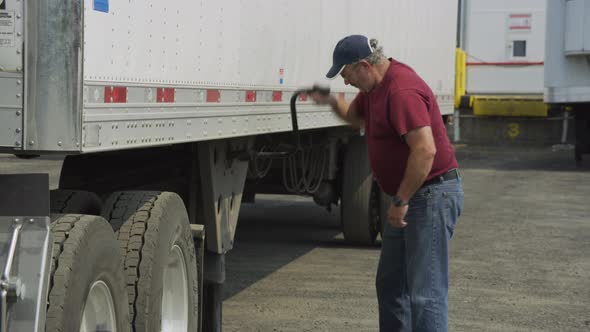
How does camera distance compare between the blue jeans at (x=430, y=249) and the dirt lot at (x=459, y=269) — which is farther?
Result: the dirt lot at (x=459, y=269)

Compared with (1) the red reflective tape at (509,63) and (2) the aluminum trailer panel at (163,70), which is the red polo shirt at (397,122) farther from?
(1) the red reflective tape at (509,63)

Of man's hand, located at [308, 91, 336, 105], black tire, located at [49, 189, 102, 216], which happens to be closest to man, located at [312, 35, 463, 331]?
man's hand, located at [308, 91, 336, 105]

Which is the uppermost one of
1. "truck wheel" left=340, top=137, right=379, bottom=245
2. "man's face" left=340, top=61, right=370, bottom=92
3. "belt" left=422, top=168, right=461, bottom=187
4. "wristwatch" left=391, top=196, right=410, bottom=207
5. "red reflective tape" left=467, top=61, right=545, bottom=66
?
"red reflective tape" left=467, top=61, right=545, bottom=66

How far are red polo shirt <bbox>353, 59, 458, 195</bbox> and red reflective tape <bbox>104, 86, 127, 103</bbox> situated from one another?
136 cm

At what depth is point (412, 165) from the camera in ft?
17.0

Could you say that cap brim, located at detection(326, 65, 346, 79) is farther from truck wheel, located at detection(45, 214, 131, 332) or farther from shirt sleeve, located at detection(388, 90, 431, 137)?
truck wheel, located at detection(45, 214, 131, 332)

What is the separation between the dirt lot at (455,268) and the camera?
7.74 metres

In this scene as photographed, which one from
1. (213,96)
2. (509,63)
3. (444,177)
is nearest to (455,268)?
(444,177)

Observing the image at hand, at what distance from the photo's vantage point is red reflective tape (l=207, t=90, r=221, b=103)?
567 cm

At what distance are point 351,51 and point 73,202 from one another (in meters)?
1.47

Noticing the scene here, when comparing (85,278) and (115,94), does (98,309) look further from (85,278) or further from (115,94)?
(115,94)

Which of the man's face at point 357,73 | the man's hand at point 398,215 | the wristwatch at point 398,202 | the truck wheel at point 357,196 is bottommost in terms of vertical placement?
the truck wheel at point 357,196

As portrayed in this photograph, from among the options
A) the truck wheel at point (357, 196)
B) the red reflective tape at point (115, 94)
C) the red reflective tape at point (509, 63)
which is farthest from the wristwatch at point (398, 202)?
the red reflective tape at point (509, 63)

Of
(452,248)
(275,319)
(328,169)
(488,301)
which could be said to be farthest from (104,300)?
(452,248)
